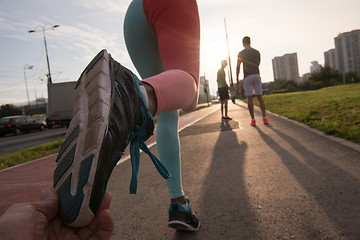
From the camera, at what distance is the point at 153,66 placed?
1549mm

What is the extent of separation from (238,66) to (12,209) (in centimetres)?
602

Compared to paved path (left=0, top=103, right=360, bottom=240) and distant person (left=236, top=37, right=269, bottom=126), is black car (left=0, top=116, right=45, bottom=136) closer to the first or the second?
paved path (left=0, top=103, right=360, bottom=240)

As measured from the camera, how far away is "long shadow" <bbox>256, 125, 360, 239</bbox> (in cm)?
129

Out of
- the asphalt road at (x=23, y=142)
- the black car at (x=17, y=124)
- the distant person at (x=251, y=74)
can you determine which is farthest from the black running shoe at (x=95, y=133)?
the black car at (x=17, y=124)

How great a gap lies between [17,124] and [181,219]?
22.4m

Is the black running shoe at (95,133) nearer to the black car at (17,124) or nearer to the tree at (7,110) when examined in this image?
the black car at (17,124)

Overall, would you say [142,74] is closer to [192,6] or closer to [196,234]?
[192,6]

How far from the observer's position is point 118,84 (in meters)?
0.84

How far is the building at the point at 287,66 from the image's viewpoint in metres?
106

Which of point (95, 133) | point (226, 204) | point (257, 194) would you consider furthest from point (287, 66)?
point (95, 133)

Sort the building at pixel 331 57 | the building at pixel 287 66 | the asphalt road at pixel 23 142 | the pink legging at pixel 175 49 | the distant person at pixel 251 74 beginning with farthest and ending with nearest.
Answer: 1. the building at pixel 287 66
2. the building at pixel 331 57
3. the asphalt road at pixel 23 142
4. the distant person at pixel 251 74
5. the pink legging at pixel 175 49

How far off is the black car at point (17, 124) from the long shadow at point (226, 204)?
21.0 meters

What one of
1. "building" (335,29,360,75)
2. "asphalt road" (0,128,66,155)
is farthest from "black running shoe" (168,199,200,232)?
"building" (335,29,360,75)

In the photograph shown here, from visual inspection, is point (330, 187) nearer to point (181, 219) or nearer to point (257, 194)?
point (257, 194)
